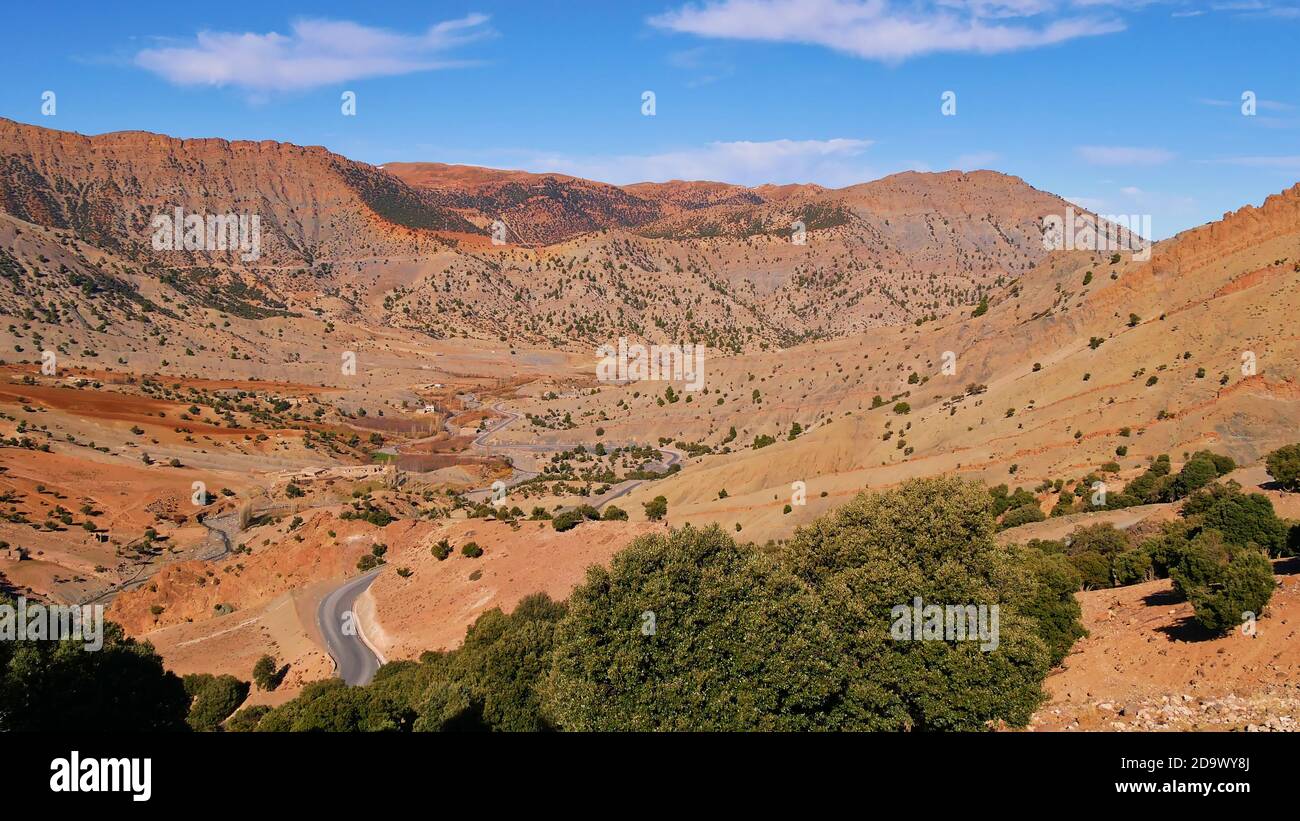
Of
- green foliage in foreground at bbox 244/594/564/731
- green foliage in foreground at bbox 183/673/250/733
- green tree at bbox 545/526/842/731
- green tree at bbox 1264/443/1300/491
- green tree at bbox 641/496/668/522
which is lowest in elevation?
green foliage in foreground at bbox 183/673/250/733

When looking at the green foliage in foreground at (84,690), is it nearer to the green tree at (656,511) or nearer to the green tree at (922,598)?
the green tree at (922,598)

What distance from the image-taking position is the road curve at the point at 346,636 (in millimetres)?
37312

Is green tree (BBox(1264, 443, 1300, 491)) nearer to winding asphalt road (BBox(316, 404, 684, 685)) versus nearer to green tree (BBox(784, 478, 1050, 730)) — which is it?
green tree (BBox(784, 478, 1050, 730))

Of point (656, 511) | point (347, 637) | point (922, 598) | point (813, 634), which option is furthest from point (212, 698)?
point (922, 598)

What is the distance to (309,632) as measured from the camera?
138 feet

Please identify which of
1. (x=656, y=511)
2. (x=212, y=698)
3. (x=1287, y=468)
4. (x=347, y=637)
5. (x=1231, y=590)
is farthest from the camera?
(x=656, y=511)

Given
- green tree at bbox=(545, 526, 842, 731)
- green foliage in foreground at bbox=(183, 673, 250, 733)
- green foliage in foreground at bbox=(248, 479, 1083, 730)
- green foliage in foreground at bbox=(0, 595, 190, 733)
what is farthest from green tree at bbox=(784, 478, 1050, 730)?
green foliage in foreground at bbox=(183, 673, 250, 733)

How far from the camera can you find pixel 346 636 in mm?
41906

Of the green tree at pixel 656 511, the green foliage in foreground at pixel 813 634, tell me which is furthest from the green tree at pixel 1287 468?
the green tree at pixel 656 511

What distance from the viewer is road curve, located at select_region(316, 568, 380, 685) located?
122 feet

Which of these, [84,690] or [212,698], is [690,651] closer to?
[84,690]

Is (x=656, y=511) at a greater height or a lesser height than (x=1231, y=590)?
lesser
